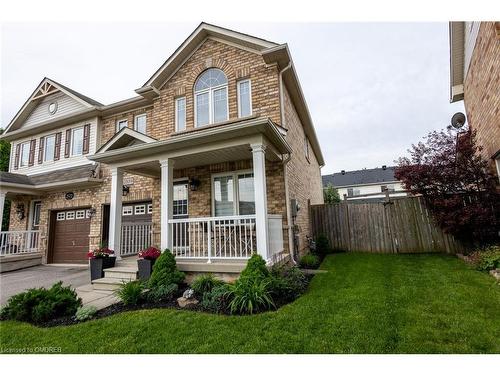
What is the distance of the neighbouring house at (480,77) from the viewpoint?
567 cm

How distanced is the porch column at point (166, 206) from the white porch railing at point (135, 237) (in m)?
3.24

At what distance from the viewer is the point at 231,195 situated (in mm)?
7590

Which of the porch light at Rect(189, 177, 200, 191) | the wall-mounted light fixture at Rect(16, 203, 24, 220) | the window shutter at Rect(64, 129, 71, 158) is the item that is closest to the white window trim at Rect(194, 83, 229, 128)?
the porch light at Rect(189, 177, 200, 191)

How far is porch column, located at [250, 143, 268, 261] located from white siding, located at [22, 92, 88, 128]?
9489mm

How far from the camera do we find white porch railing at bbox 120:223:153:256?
→ 900 centimetres

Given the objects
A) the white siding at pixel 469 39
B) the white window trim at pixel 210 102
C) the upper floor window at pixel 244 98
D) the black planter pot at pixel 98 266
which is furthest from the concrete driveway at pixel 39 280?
the white siding at pixel 469 39

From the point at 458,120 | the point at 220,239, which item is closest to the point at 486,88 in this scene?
the point at 458,120

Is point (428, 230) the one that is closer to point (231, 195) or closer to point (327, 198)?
point (231, 195)

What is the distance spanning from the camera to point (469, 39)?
7613mm

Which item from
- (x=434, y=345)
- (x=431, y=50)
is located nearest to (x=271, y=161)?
(x=434, y=345)

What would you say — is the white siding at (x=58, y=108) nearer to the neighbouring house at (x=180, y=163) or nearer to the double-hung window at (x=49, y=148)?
the neighbouring house at (x=180, y=163)

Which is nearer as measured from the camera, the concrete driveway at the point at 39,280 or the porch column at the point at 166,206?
the porch column at the point at 166,206

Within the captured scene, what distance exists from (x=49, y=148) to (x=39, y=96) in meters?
2.62

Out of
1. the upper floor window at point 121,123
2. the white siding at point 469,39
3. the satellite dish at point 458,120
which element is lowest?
the satellite dish at point 458,120
